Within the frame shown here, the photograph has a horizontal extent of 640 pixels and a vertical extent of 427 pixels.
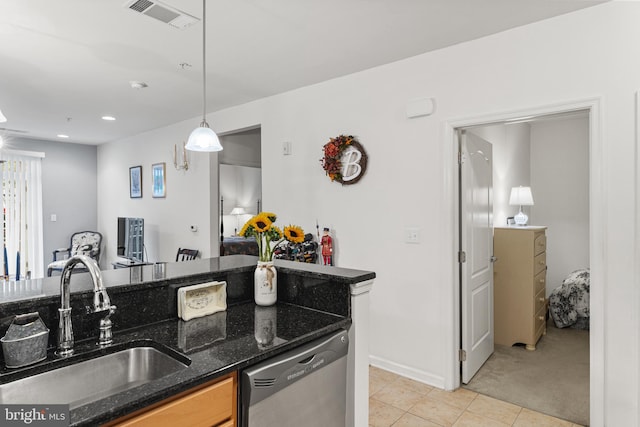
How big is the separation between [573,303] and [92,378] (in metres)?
4.53

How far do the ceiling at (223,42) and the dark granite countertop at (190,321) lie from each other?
1.53m

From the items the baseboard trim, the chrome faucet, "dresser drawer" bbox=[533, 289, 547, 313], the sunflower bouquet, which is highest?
the sunflower bouquet

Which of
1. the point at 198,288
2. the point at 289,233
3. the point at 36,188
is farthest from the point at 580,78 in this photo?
the point at 36,188

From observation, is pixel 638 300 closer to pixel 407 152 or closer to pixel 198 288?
pixel 407 152

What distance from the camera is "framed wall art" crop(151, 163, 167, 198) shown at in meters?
5.42

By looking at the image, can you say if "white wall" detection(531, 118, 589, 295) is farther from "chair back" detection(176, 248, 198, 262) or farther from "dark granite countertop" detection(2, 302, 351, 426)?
"chair back" detection(176, 248, 198, 262)

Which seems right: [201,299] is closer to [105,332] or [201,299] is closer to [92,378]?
[105,332]

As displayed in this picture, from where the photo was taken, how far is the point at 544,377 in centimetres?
303

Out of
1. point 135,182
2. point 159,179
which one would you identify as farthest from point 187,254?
point 135,182

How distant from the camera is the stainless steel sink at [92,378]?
114cm

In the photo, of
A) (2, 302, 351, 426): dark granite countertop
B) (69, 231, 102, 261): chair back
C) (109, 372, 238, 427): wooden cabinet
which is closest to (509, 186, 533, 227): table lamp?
(2, 302, 351, 426): dark granite countertop

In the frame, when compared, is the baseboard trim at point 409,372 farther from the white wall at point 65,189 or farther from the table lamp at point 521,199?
the white wall at point 65,189

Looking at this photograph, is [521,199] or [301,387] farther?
[521,199]

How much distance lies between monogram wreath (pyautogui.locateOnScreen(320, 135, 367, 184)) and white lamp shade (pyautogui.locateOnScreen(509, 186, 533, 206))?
2.29 meters
